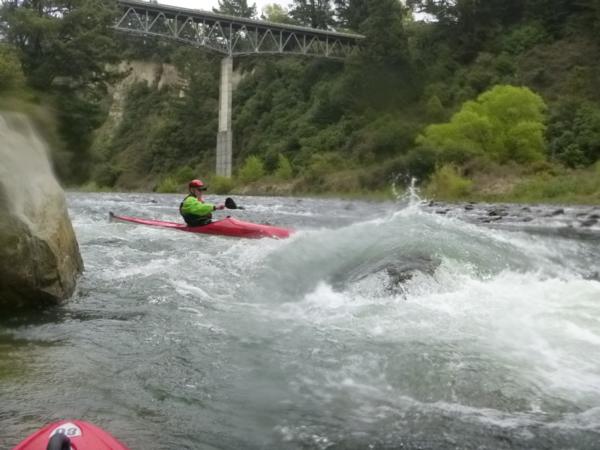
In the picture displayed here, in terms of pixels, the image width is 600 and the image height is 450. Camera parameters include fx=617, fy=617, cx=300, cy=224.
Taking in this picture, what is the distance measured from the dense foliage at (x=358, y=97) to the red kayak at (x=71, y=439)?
1998cm

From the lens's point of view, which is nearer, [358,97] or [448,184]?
[448,184]

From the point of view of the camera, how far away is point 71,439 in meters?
2.14

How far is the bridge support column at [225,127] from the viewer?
1938 inches

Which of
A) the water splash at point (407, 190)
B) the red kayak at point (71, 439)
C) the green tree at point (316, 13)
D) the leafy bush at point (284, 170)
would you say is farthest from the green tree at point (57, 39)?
the green tree at point (316, 13)

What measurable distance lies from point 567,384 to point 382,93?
42.6 meters

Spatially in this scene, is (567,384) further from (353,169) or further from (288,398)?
(353,169)

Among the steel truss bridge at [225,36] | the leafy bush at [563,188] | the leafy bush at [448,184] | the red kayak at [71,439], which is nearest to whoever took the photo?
the red kayak at [71,439]

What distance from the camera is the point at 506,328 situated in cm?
533

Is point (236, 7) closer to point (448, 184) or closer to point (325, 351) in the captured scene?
point (448, 184)

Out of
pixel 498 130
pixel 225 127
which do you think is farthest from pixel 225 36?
pixel 498 130

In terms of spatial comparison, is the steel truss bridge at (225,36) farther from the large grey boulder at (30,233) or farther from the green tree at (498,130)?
the large grey boulder at (30,233)

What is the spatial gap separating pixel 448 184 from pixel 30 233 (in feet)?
77.7

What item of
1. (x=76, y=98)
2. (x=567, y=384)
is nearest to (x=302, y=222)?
(x=567, y=384)

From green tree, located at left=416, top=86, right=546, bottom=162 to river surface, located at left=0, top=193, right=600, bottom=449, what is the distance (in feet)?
70.3
